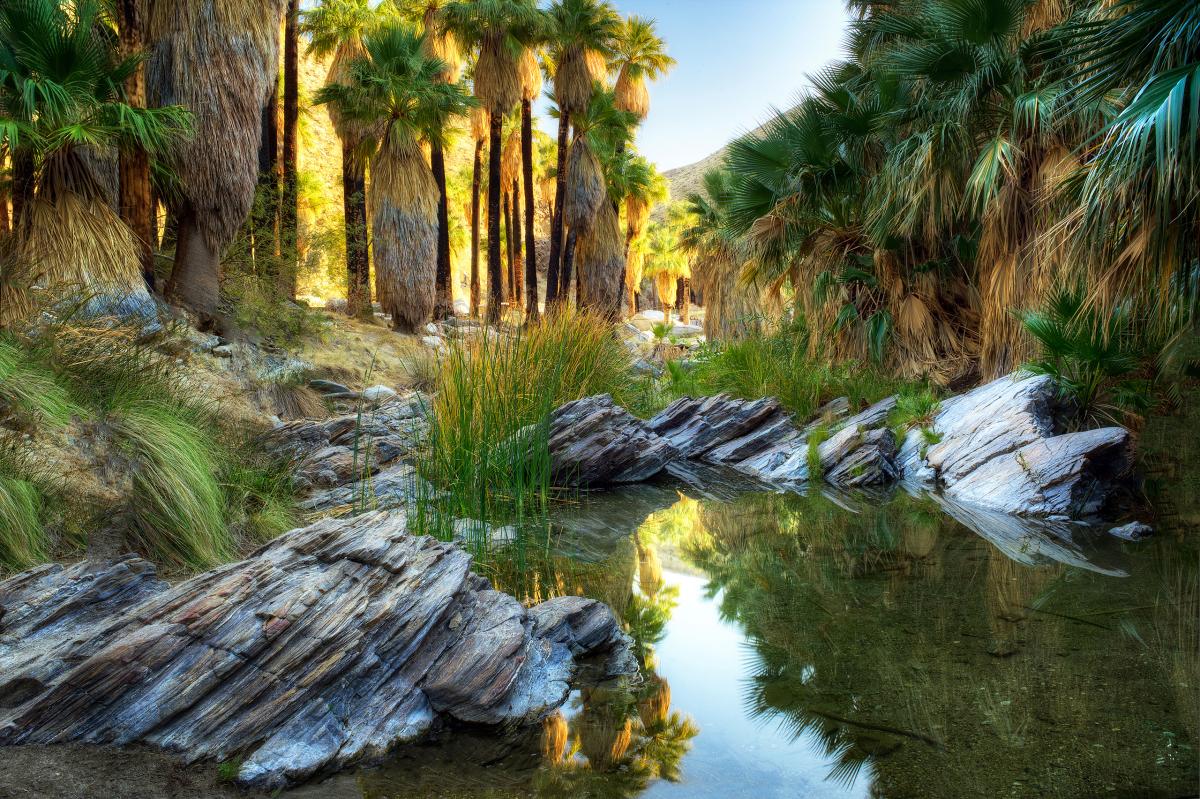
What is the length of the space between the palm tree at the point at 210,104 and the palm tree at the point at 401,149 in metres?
5.96

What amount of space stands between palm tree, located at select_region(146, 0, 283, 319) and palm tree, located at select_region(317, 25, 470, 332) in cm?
596

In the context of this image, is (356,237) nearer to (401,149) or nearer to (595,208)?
(401,149)

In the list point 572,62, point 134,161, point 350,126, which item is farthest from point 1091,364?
point 572,62

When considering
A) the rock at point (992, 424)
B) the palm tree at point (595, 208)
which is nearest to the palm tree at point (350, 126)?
the palm tree at point (595, 208)

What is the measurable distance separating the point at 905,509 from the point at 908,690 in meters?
4.23

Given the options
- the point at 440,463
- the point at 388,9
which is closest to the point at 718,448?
the point at 440,463

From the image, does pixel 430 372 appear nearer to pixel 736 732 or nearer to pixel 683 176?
pixel 736 732

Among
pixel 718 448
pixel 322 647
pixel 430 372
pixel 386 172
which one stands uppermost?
pixel 386 172

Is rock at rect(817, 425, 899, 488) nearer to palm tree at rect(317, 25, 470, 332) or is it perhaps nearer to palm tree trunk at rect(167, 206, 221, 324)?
palm tree trunk at rect(167, 206, 221, 324)

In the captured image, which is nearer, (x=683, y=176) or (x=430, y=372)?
(x=430, y=372)

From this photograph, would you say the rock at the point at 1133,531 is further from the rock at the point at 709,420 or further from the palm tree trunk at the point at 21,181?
the palm tree trunk at the point at 21,181

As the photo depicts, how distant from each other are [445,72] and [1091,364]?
57.9ft

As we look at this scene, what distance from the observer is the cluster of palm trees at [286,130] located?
7.61 meters

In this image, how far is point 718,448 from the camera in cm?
1067
